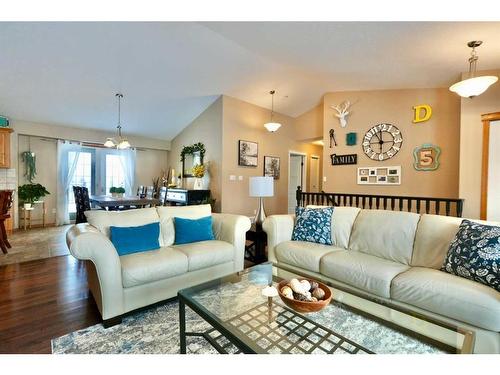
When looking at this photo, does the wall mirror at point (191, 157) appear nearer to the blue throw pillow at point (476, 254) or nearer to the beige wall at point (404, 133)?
the beige wall at point (404, 133)

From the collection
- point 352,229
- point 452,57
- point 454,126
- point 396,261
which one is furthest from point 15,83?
point 454,126

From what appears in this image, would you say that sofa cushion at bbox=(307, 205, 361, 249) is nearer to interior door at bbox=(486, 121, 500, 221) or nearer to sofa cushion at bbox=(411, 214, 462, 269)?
sofa cushion at bbox=(411, 214, 462, 269)

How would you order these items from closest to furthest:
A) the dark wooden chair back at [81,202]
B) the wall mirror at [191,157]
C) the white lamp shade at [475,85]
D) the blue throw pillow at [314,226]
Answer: the white lamp shade at [475,85] < the blue throw pillow at [314,226] < the dark wooden chair back at [81,202] < the wall mirror at [191,157]

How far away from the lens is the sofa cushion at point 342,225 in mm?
2630

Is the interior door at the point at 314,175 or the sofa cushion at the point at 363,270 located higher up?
the interior door at the point at 314,175

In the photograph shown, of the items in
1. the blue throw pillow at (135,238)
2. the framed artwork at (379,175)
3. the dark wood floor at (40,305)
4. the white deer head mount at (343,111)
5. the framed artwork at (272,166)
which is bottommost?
the dark wood floor at (40,305)

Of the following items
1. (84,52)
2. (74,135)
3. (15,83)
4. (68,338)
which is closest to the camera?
(68,338)

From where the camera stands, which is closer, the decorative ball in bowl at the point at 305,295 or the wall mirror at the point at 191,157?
the decorative ball in bowl at the point at 305,295

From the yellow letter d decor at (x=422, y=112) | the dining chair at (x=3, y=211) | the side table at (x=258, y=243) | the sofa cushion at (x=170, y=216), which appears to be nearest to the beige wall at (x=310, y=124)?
the yellow letter d decor at (x=422, y=112)

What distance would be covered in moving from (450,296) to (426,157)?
3387 millimetres

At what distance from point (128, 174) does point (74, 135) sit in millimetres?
1546

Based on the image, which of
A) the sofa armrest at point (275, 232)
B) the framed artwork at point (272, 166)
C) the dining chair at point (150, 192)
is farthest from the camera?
the framed artwork at point (272, 166)
